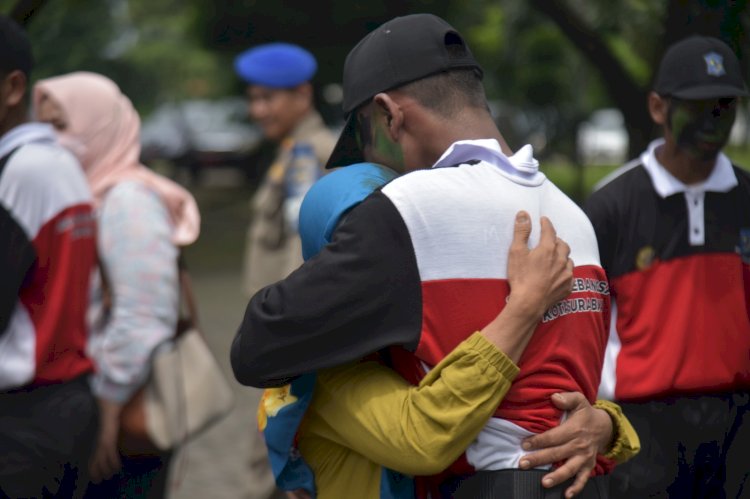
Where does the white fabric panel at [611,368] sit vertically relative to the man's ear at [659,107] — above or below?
below

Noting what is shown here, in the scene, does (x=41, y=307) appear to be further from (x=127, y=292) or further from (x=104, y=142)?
(x=104, y=142)

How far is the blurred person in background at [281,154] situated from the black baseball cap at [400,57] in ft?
10.5

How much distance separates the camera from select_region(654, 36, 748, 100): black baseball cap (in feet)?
13.3

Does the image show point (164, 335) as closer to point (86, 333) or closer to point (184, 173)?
point (86, 333)

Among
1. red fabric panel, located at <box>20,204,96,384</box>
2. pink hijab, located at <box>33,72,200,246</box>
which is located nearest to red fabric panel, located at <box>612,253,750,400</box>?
pink hijab, located at <box>33,72,200,246</box>

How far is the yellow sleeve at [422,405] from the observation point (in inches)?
86.9

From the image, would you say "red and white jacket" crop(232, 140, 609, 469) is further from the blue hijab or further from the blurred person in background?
the blurred person in background

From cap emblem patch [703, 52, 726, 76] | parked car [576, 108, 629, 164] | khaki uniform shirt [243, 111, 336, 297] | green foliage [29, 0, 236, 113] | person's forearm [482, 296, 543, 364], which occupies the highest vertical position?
person's forearm [482, 296, 543, 364]

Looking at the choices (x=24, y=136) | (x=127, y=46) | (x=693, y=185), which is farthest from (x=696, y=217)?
(x=127, y=46)

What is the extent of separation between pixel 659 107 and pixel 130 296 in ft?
6.41

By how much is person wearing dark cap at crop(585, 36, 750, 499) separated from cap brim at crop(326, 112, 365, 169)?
1.64m

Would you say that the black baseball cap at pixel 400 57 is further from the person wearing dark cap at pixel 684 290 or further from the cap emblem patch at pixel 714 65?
the cap emblem patch at pixel 714 65

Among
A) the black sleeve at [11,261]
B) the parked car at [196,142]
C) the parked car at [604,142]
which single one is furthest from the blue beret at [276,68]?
the parked car at [604,142]

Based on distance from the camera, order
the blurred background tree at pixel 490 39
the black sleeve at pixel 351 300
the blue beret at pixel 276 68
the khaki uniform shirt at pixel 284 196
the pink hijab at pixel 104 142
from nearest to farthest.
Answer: the black sleeve at pixel 351 300 → the pink hijab at pixel 104 142 → the khaki uniform shirt at pixel 284 196 → the blue beret at pixel 276 68 → the blurred background tree at pixel 490 39
